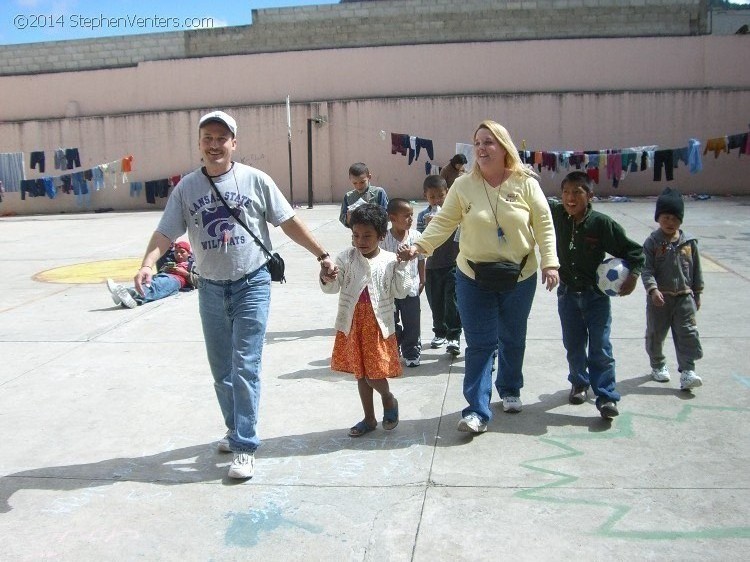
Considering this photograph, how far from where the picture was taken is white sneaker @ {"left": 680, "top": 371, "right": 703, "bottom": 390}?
16.5 ft

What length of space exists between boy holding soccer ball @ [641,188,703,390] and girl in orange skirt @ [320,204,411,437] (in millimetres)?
1758

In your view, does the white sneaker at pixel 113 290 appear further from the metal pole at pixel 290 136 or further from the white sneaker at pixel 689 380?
the metal pole at pixel 290 136

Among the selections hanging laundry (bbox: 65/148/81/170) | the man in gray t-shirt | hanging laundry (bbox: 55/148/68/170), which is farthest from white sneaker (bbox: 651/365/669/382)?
hanging laundry (bbox: 55/148/68/170)

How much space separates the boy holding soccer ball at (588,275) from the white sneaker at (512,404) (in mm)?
446

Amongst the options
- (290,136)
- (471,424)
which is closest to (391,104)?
(290,136)

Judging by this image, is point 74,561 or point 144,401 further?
point 144,401

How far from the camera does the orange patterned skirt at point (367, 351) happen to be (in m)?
4.39

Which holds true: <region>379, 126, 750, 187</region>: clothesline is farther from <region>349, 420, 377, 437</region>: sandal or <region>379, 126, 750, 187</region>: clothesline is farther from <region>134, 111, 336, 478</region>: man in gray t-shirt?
<region>134, 111, 336, 478</region>: man in gray t-shirt

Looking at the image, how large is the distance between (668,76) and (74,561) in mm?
24523

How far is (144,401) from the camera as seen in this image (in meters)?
5.32

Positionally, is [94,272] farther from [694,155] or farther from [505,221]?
[694,155]

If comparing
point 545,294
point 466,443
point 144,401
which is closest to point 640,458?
point 466,443

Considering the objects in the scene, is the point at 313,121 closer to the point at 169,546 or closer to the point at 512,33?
the point at 512,33

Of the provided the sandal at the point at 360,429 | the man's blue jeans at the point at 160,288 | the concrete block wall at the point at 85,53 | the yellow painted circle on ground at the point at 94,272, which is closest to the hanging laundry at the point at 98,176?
the concrete block wall at the point at 85,53
